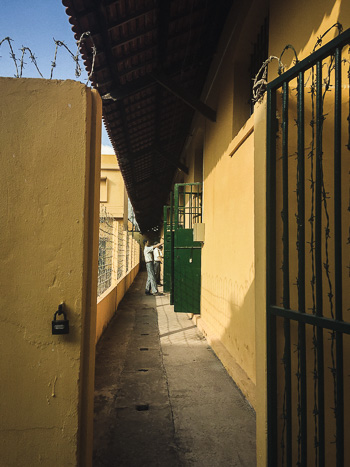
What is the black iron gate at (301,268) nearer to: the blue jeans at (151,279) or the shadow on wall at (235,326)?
the shadow on wall at (235,326)

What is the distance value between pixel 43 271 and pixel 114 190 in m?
18.2

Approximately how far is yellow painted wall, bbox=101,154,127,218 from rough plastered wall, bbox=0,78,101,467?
17318 mm

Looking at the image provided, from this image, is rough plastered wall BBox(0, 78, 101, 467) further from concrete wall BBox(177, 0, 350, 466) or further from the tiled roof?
concrete wall BBox(177, 0, 350, 466)

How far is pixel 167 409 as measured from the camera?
306 cm

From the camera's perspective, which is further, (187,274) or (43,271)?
(187,274)

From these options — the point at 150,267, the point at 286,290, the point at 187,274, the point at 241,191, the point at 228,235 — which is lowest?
the point at 150,267

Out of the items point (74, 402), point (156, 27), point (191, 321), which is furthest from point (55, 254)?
point (191, 321)

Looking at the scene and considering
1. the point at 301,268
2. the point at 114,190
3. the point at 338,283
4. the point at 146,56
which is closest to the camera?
the point at 338,283

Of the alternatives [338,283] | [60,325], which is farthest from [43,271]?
[338,283]

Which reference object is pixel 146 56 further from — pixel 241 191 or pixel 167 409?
pixel 167 409

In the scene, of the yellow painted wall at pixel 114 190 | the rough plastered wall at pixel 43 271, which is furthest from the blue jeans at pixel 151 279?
the yellow painted wall at pixel 114 190

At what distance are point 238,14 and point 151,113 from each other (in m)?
3.17

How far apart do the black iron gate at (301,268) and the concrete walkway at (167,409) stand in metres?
0.81

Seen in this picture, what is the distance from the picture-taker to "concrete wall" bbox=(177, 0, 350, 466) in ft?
6.63
